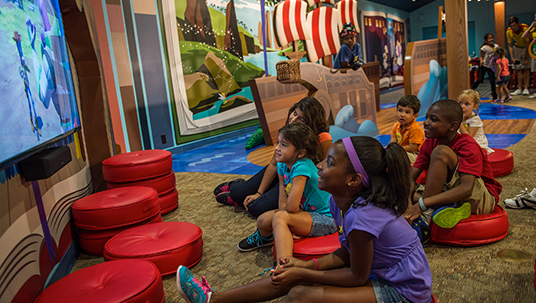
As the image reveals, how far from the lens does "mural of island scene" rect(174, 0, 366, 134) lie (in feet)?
21.0

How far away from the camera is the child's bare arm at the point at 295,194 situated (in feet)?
6.71

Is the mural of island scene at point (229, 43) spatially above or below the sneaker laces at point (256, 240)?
above

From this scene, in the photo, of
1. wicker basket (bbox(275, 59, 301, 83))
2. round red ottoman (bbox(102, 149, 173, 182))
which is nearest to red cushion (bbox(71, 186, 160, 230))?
round red ottoman (bbox(102, 149, 173, 182))

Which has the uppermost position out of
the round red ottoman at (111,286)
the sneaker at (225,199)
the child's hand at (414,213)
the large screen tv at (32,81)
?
the large screen tv at (32,81)

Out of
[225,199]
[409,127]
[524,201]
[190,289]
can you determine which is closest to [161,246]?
[190,289]

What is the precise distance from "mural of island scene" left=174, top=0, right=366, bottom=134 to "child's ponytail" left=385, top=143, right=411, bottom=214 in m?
4.94

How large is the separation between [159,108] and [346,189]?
5.12 metres

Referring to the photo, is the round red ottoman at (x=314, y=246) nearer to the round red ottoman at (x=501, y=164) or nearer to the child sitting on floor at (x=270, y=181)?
the child sitting on floor at (x=270, y=181)

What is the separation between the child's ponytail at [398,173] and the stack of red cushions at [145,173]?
2.32 metres

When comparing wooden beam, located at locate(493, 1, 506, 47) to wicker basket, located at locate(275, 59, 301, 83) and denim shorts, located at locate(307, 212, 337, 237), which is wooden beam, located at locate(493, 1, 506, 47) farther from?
denim shorts, located at locate(307, 212, 337, 237)

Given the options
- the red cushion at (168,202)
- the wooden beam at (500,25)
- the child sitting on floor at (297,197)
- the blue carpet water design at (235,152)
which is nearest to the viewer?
the child sitting on floor at (297,197)

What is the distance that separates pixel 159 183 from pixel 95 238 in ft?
2.52

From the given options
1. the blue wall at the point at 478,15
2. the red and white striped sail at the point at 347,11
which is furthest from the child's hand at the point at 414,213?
the blue wall at the point at 478,15

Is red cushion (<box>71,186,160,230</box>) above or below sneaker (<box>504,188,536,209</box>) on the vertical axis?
above
